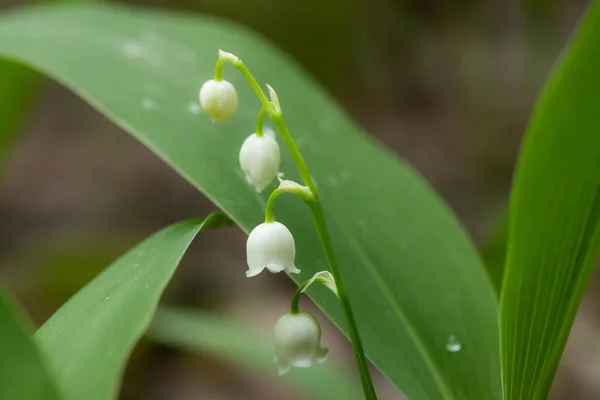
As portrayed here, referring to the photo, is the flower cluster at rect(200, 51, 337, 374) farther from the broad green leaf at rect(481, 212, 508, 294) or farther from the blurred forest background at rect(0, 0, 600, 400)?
the blurred forest background at rect(0, 0, 600, 400)

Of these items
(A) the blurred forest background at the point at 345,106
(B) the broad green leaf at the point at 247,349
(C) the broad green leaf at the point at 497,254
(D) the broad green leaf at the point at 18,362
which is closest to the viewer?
(D) the broad green leaf at the point at 18,362

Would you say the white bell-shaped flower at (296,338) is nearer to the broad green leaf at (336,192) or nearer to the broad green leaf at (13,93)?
the broad green leaf at (336,192)

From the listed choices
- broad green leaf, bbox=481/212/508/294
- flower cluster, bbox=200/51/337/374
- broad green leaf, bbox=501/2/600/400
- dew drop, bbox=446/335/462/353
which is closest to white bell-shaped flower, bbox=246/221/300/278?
flower cluster, bbox=200/51/337/374

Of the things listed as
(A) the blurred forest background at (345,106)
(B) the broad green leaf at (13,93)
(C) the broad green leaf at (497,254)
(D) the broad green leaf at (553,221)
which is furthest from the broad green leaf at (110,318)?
(A) the blurred forest background at (345,106)

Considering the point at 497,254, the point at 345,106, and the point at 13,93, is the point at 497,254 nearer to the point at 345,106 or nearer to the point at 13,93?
the point at 13,93

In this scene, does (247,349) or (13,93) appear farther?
(13,93)

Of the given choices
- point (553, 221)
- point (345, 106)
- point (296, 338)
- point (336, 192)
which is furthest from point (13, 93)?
point (345, 106)

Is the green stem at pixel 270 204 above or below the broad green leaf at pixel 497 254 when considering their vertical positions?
below
